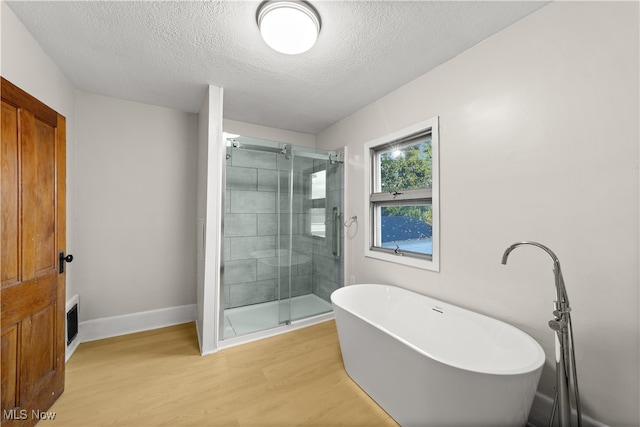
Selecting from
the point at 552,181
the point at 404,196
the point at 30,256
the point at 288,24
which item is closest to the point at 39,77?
the point at 30,256

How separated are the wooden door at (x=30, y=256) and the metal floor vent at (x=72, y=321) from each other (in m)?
0.62

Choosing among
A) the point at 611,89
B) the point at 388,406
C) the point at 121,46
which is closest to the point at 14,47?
the point at 121,46

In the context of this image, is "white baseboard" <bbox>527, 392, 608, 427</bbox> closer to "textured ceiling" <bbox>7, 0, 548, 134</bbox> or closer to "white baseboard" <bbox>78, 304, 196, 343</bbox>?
"textured ceiling" <bbox>7, 0, 548, 134</bbox>

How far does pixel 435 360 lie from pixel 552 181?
1.18m

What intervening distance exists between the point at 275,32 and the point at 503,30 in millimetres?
1440

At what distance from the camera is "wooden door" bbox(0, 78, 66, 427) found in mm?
1299

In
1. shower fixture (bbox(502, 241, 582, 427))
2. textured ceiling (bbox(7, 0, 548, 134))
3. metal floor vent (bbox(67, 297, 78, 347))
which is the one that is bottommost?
metal floor vent (bbox(67, 297, 78, 347))

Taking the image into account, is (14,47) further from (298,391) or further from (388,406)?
(388,406)

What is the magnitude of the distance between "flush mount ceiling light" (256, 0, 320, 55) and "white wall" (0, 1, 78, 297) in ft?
4.59

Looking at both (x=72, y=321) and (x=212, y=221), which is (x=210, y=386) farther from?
(x=72, y=321)

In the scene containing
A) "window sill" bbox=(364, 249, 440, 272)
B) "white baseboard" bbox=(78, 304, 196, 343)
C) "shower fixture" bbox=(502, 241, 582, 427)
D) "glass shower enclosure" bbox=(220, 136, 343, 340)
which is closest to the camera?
"shower fixture" bbox=(502, 241, 582, 427)

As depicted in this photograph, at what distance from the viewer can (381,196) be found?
8.74ft

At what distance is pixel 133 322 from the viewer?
266cm

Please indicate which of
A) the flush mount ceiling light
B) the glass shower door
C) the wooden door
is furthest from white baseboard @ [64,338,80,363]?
the flush mount ceiling light
